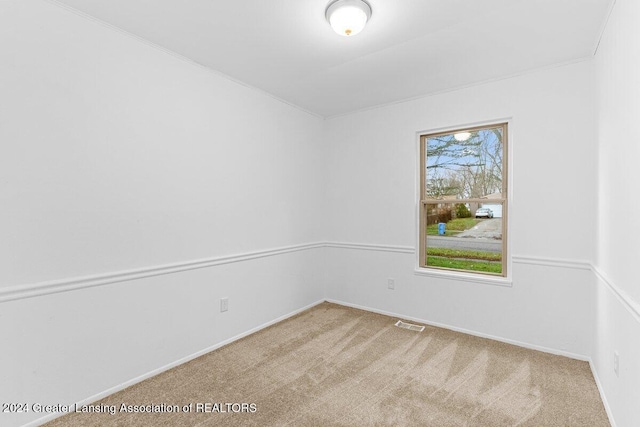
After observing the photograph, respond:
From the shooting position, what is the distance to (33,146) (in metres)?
1.76

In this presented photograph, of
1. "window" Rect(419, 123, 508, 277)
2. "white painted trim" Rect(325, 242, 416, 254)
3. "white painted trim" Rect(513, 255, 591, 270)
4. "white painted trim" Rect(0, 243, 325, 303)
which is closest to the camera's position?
"white painted trim" Rect(0, 243, 325, 303)

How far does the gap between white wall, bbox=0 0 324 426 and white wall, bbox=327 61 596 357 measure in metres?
1.43

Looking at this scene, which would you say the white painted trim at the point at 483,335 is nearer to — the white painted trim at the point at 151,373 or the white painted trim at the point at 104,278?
the white painted trim at the point at 151,373

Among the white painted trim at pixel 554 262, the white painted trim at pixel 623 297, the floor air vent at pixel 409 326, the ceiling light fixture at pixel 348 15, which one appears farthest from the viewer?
the floor air vent at pixel 409 326

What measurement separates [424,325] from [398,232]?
1.08 meters

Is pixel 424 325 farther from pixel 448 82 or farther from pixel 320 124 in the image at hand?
pixel 320 124

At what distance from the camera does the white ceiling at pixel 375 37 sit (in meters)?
1.89

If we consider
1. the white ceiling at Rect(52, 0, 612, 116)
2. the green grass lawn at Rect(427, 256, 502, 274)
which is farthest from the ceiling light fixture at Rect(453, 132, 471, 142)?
the green grass lawn at Rect(427, 256, 502, 274)

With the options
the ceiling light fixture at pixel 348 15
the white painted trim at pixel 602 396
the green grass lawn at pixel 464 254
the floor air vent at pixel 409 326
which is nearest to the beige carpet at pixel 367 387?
the white painted trim at pixel 602 396

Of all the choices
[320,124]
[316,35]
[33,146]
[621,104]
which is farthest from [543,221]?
[33,146]

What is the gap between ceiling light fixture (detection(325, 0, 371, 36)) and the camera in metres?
1.81

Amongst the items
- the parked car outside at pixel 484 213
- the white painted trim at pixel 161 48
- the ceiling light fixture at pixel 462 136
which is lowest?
the parked car outside at pixel 484 213

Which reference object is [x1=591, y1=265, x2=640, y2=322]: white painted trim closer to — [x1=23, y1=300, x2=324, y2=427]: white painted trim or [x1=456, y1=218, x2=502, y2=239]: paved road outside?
[x1=456, y1=218, x2=502, y2=239]: paved road outside

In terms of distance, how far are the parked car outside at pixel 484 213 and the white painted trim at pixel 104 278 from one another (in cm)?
242
